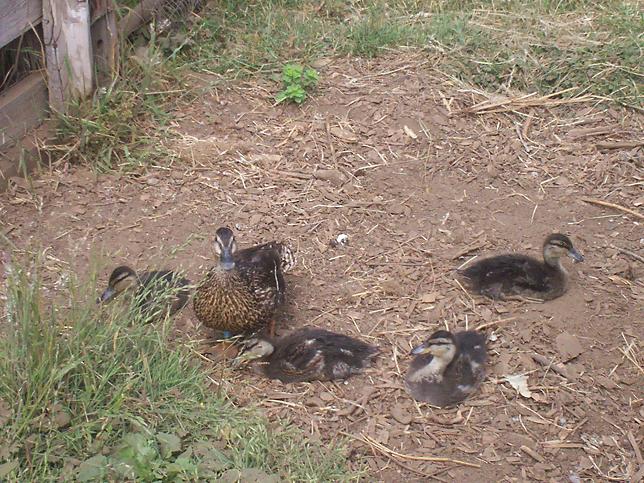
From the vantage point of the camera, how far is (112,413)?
402 cm

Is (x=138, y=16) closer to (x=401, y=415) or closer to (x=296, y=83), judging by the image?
(x=296, y=83)

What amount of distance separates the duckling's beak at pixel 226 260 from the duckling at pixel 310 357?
1.35 feet

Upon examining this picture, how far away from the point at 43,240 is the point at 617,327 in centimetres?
339

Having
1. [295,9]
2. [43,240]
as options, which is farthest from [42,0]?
[295,9]

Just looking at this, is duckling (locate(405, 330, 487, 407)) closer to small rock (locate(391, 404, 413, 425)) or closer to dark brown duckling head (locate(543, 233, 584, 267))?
small rock (locate(391, 404, 413, 425))

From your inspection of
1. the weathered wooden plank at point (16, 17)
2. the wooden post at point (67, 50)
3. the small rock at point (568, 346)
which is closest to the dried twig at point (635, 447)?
the small rock at point (568, 346)

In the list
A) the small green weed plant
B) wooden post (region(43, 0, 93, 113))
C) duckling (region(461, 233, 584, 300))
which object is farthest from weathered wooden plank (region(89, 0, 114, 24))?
duckling (region(461, 233, 584, 300))

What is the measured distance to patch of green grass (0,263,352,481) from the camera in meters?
3.85

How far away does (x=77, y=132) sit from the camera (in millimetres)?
6082

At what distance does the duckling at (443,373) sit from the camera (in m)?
4.73

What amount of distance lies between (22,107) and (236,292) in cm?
206

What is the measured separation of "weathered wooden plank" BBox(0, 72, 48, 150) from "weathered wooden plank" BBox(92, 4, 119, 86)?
42 cm

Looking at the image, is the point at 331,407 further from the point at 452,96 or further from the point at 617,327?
the point at 452,96

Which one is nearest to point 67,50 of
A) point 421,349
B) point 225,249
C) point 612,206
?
point 225,249
